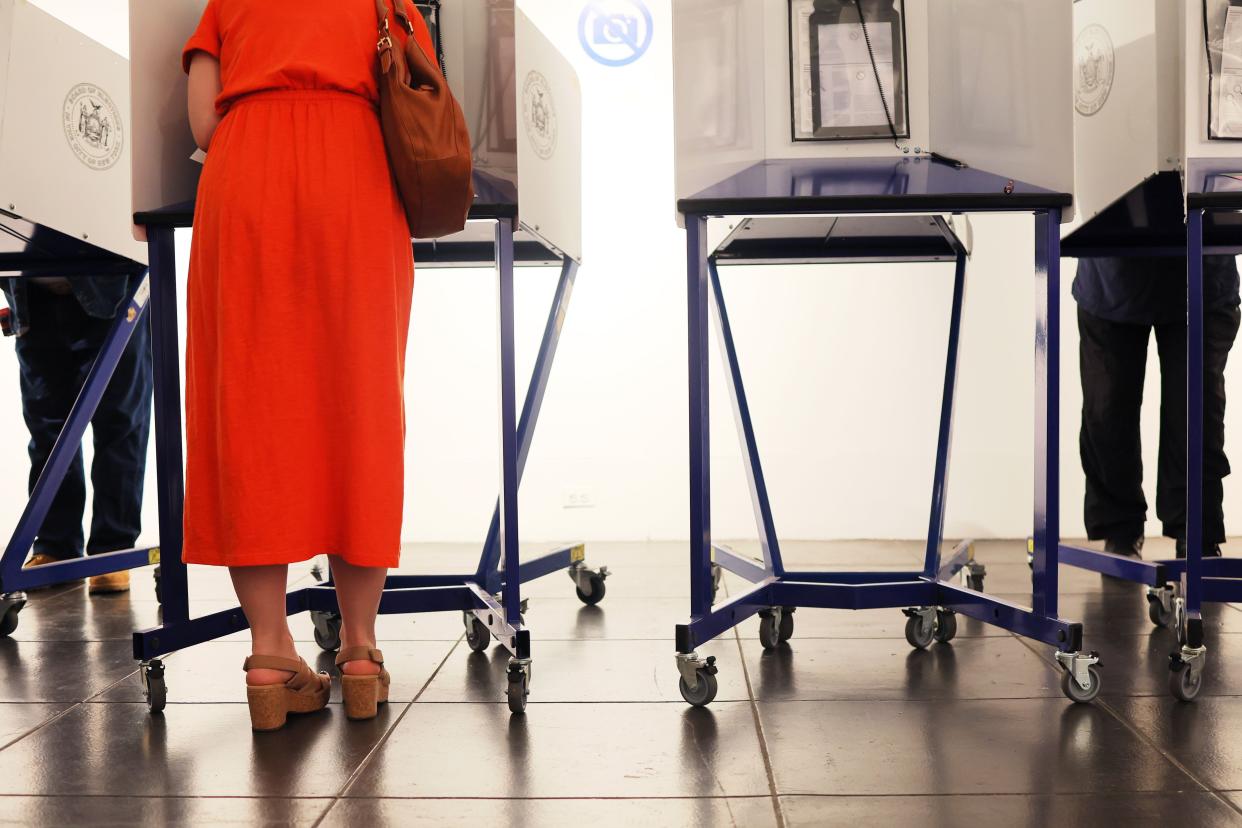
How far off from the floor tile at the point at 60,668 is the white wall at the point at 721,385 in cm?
164

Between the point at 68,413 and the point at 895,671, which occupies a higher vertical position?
the point at 68,413

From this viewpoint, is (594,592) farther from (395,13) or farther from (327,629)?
(395,13)

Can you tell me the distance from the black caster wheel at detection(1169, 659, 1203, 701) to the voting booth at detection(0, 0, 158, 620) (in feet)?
7.46

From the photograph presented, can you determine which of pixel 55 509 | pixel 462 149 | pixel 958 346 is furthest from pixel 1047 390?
pixel 55 509

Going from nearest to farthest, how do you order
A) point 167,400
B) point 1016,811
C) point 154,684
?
point 1016,811, point 154,684, point 167,400

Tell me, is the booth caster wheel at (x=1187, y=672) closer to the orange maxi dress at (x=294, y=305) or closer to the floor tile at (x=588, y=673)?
the floor tile at (x=588, y=673)

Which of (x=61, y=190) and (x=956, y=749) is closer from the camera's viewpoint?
(x=956, y=749)

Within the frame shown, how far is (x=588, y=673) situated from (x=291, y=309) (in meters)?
0.88

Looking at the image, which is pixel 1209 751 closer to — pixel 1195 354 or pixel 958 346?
pixel 1195 354

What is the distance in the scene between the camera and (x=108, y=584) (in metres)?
3.00

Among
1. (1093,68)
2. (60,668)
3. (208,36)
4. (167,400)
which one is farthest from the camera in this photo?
(1093,68)

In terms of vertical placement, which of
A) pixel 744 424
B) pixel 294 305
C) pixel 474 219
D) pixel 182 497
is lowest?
pixel 182 497

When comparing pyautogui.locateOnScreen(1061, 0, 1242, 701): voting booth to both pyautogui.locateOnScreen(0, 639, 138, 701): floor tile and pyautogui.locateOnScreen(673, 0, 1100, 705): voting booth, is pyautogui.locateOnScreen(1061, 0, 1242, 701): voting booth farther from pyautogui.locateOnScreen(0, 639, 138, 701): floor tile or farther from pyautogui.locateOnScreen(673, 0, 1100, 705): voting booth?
pyautogui.locateOnScreen(0, 639, 138, 701): floor tile

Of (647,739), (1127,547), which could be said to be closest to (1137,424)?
(1127,547)
